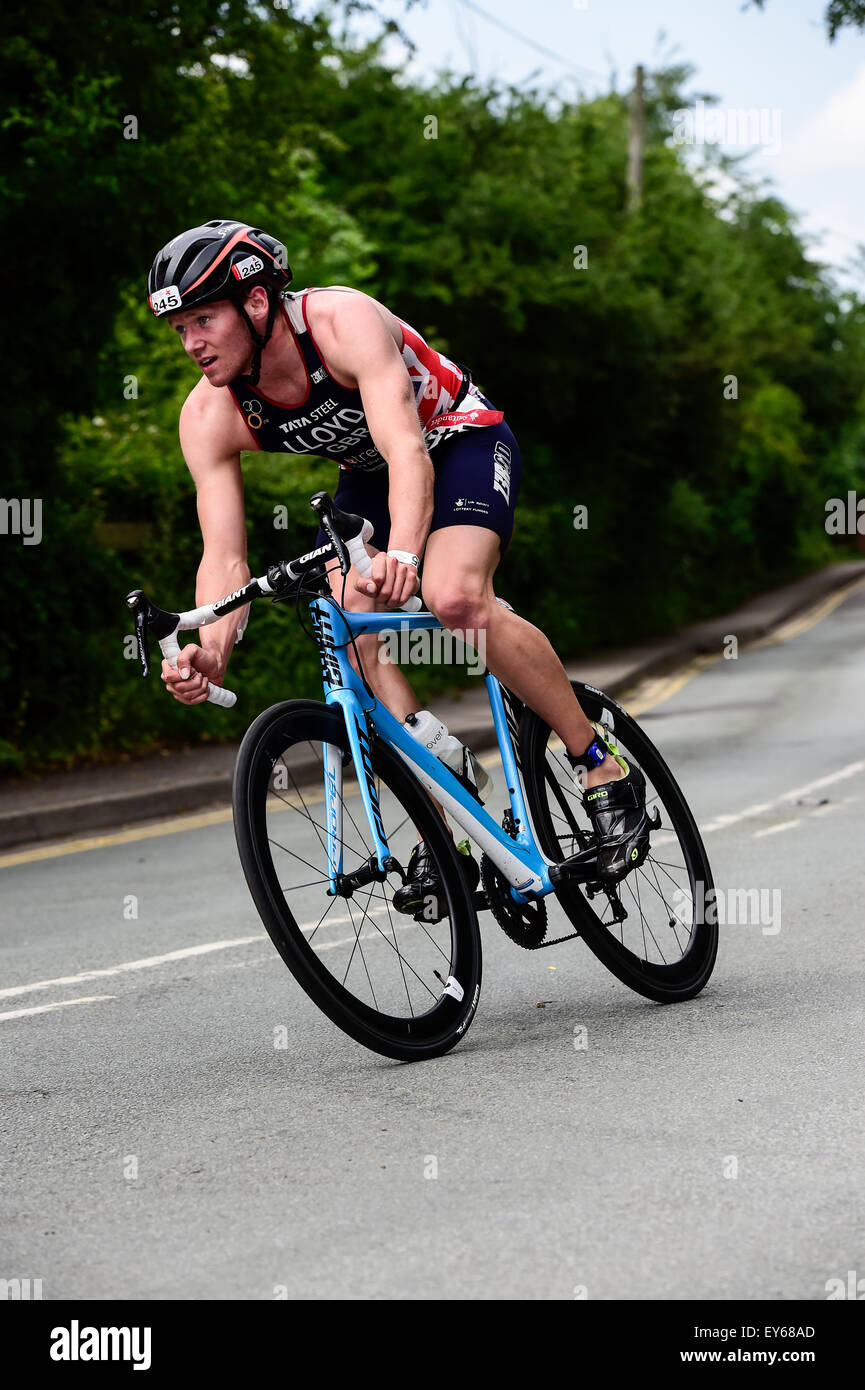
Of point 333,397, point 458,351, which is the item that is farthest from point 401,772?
point 458,351

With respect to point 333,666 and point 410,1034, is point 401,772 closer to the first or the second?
point 333,666

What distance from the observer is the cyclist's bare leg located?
432 cm

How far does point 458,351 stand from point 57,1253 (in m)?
18.7

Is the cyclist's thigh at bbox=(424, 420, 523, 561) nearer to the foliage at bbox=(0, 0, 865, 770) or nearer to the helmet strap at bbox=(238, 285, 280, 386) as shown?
the helmet strap at bbox=(238, 285, 280, 386)

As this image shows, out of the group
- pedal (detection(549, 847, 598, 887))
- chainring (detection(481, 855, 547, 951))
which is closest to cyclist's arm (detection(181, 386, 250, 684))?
chainring (detection(481, 855, 547, 951))

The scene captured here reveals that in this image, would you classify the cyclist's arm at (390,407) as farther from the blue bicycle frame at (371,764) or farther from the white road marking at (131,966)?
the white road marking at (131,966)

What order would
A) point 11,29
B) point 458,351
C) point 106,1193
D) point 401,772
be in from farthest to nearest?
point 458,351, point 11,29, point 401,772, point 106,1193

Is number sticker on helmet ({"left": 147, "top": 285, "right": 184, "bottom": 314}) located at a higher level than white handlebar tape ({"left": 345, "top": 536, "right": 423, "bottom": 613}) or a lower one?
higher

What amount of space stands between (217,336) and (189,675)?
0.81 m

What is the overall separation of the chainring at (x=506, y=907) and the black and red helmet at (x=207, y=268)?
1.55 metres

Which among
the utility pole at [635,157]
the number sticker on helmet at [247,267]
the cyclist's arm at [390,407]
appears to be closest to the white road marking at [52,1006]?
the cyclist's arm at [390,407]

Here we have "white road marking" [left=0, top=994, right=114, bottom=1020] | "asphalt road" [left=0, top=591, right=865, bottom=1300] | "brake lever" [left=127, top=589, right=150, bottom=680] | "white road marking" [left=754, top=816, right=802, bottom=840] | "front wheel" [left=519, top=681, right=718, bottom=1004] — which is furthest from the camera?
"white road marking" [left=754, top=816, right=802, bottom=840]

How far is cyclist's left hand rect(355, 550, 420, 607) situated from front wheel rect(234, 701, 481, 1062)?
1.41 ft
